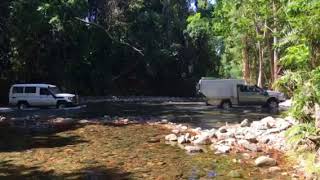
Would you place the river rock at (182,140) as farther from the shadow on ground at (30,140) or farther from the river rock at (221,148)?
the shadow on ground at (30,140)

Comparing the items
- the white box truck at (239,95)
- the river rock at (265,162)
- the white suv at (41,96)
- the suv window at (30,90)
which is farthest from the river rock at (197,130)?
the suv window at (30,90)

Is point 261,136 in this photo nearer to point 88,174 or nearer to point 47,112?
point 88,174

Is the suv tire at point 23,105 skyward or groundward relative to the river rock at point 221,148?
skyward

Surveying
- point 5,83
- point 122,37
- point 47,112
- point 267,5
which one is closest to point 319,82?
point 267,5

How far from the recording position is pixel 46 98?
1379 inches

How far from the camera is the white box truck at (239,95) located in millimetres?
33312

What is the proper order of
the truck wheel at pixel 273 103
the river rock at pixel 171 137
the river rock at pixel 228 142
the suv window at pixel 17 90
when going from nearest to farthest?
the river rock at pixel 228 142, the river rock at pixel 171 137, the truck wheel at pixel 273 103, the suv window at pixel 17 90

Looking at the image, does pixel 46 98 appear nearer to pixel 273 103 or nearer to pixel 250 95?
pixel 250 95

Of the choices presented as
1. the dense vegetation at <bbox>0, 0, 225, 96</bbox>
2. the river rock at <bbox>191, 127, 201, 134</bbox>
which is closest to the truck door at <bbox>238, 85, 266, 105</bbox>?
the river rock at <bbox>191, 127, 201, 134</bbox>

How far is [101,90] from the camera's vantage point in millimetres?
52906

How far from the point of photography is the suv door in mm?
34938

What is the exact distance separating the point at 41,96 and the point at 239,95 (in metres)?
14.3

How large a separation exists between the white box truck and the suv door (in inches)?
451

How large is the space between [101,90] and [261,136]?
120ft
